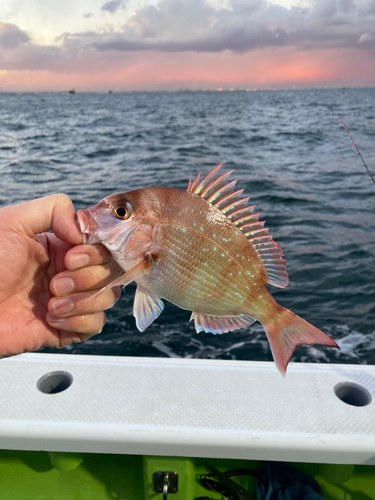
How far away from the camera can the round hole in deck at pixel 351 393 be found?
9.72 feet

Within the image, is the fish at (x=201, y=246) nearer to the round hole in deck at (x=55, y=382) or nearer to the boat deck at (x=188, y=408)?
the boat deck at (x=188, y=408)

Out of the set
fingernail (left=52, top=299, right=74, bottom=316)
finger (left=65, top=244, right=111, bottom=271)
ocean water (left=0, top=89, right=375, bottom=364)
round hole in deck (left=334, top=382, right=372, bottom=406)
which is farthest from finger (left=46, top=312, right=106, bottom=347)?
ocean water (left=0, top=89, right=375, bottom=364)

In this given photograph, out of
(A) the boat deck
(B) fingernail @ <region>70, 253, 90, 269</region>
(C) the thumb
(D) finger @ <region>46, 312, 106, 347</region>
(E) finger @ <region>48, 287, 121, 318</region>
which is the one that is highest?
(C) the thumb

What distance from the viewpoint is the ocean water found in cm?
629

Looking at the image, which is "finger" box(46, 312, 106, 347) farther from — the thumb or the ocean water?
the ocean water

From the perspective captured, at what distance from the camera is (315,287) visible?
7.71m

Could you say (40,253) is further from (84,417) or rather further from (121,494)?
(121,494)

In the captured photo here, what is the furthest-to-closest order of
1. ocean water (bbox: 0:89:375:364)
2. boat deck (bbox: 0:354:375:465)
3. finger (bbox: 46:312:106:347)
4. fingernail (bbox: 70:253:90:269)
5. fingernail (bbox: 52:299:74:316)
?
ocean water (bbox: 0:89:375:364)
boat deck (bbox: 0:354:375:465)
finger (bbox: 46:312:106:347)
fingernail (bbox: 52:299:74:316)
fingernail (bbox: 70:253:90:269)

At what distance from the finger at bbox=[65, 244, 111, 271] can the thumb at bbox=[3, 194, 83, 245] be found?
0.09 meters

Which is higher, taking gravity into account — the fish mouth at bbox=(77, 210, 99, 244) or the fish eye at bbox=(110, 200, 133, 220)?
the fish eye at bbox=(110, 200, 133, 220)

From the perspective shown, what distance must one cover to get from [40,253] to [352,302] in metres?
6.38

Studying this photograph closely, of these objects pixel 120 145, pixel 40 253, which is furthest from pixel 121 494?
pixel 120 145

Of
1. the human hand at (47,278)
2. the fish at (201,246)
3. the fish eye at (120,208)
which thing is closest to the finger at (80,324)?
the human hand at (47,278)

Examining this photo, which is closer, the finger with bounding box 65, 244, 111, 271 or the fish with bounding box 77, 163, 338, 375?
the fish with bounding box 77, 163, 338, 375
